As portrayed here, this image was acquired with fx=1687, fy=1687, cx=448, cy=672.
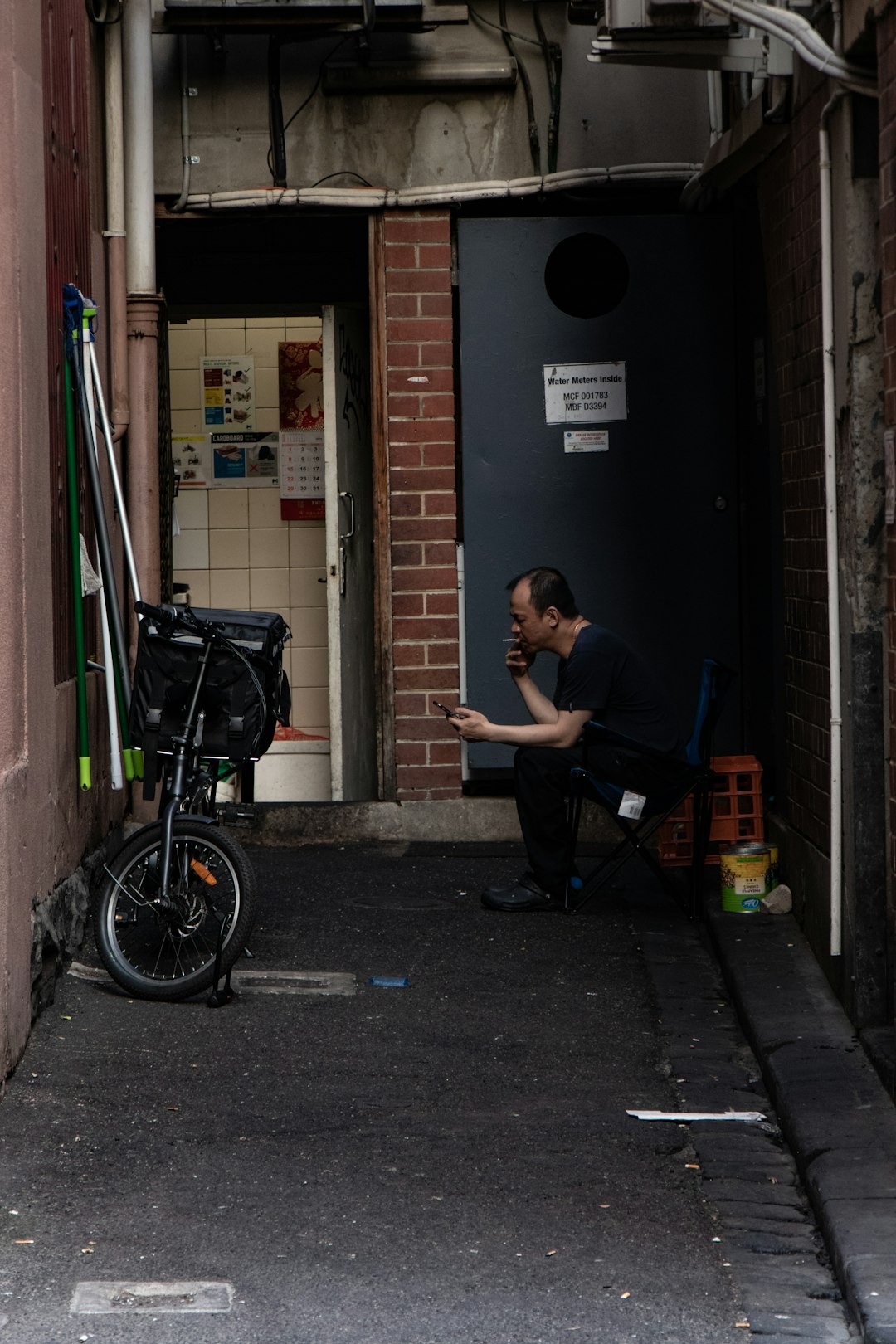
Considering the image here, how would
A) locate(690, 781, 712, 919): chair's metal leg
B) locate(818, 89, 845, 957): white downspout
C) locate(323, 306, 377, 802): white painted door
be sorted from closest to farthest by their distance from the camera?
locate(818, 89, 845, 957): white downspout < locate(690, 781, 712, 919): chair's metal leg < locate(323, 306, 377, 802): white painted door

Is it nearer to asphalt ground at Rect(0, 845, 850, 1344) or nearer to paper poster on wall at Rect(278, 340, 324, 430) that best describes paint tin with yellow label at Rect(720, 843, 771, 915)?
asphalt ground at Rect(0, 845, 850, 1344)

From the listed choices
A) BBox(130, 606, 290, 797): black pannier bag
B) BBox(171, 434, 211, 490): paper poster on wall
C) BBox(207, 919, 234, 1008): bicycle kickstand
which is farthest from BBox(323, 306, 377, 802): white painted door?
BBox(207, 919, 234, 1008): bicycle kickstand

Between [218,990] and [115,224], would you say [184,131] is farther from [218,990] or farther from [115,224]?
[218,990]

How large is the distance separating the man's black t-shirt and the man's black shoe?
2.55ft

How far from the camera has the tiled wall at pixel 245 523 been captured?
33.8ft

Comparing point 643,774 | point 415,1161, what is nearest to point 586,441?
point 643,774

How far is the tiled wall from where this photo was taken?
1030 cm

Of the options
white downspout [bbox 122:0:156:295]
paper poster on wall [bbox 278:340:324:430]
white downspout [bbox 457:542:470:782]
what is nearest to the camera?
white downspout [bbox 122:0:156:295]

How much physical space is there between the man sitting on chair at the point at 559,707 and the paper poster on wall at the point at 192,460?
3997 mm

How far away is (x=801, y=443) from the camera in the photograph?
20.2ft

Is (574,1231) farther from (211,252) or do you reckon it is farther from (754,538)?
(211,252)

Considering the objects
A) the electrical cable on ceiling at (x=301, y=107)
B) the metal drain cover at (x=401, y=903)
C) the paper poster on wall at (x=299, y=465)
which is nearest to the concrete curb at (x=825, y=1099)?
the metal drain cover at (x=401, y=903)

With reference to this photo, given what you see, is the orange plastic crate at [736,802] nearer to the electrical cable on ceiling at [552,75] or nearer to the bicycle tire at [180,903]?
the bicycle tire at [180,903]

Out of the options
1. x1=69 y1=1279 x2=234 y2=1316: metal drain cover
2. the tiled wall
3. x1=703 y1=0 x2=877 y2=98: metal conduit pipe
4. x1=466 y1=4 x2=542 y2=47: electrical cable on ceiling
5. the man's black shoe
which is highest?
x1=466 y1=4 x2=542 y2=47: electrical cable on ceiling
